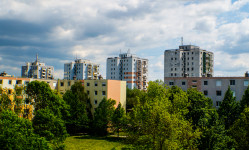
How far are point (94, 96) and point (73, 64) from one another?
122557mm

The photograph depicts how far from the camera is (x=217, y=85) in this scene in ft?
208

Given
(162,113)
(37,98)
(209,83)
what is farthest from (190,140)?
(209,83)

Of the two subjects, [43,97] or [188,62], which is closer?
[43,97]

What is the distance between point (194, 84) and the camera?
2606 inches

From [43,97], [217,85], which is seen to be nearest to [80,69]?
[217,85]

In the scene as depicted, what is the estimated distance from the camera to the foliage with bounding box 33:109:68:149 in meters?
41.2

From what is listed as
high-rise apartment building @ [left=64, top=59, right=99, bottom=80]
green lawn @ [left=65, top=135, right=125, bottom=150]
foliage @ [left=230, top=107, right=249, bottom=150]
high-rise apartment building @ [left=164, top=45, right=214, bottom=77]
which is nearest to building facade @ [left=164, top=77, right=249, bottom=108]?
foliage @ [left=230, top=107, right=249, bottom=150]

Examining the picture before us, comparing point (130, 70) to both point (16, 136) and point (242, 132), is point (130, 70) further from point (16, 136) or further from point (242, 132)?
point (16, 136)

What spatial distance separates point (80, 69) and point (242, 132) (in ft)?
515

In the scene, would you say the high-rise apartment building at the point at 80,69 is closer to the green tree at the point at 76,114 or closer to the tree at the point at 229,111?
the green tree at the point at 76,114

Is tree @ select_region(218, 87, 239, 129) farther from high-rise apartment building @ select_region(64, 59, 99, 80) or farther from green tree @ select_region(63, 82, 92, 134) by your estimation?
high-rise apartment building @ select_region(64, 59, 99, 80)

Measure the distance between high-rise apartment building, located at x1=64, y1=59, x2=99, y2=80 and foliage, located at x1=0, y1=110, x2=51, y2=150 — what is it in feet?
506

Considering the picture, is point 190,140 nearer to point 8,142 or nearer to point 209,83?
point 8,142

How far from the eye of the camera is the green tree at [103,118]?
64.5 metres
